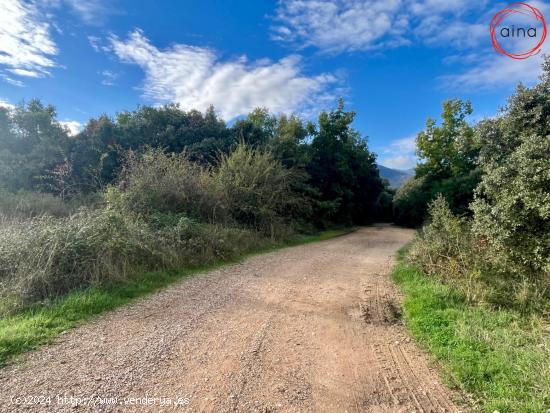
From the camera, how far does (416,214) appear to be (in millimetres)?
24422

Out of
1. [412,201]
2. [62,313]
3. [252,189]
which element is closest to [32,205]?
[252,189]

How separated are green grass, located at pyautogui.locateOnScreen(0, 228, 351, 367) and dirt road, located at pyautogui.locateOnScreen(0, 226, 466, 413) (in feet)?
0.77

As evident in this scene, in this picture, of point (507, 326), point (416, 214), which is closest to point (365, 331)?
point (507, 326)

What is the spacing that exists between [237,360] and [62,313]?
2847 mm

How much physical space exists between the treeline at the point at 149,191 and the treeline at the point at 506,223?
18.8 feet

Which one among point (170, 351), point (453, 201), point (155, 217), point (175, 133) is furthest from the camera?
point (453, 201)

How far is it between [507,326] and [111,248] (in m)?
6.79

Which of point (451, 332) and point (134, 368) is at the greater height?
point (451, 332)

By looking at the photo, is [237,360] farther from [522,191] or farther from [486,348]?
[522,191]

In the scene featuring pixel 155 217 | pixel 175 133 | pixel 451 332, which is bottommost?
pixel 451 332

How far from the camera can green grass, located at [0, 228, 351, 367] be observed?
335cm

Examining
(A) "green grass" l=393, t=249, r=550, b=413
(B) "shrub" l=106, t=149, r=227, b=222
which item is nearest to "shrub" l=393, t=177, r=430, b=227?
(B) "shrub" l=106, t=149, r=227, b=222

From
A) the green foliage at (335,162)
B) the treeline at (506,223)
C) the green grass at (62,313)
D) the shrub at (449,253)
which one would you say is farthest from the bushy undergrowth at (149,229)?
the green foliage at (335,162)

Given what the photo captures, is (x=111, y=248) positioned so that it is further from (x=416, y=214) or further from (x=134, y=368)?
Result: (x=416, y=214)
